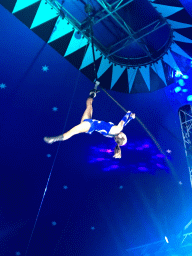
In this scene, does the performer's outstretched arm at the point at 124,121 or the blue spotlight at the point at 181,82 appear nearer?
the performer's outstretched arm at the point at 124,121

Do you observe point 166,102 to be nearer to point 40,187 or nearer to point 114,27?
point 114,27

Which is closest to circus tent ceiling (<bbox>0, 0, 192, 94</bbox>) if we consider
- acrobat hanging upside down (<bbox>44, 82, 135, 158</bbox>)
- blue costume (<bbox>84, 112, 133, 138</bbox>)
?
acrobat hanging upside down (<bbox>44, 82, 135, 158</bbox>)

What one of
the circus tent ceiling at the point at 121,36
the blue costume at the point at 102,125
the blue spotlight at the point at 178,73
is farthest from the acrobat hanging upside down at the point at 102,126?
the blue spotlight at the point at 178,73

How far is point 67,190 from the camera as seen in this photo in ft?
17.2

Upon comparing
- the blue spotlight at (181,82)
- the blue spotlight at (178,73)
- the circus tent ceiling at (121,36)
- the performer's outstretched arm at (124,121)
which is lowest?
the performer's outstretched arm at (124,121)

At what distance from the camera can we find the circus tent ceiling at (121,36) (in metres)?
4.72

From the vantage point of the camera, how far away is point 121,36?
17.9 ft

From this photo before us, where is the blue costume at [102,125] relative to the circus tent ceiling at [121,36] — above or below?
below

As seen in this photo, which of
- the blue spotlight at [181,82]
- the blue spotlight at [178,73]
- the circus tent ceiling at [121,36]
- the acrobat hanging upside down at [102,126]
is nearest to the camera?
the acrobat hanging upside down at [102,126]

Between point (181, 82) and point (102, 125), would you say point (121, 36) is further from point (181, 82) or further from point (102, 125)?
point (102, 125)

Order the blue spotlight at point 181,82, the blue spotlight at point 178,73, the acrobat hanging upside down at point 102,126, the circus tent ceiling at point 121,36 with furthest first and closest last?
the blue spotlight at point 181,82 → the blue spotlight at point 178,73 → the circus tent ceiling at point 121,36 → the acrobat hanging upside down at point 102,126

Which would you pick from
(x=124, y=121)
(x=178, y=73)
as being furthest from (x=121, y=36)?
(x=124, y=121)

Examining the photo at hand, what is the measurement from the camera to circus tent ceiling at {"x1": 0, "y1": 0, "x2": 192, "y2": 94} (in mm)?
4719

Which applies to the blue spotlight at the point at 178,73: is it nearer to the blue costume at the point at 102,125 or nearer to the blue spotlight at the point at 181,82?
the blue spotlight at the point at 181,82
